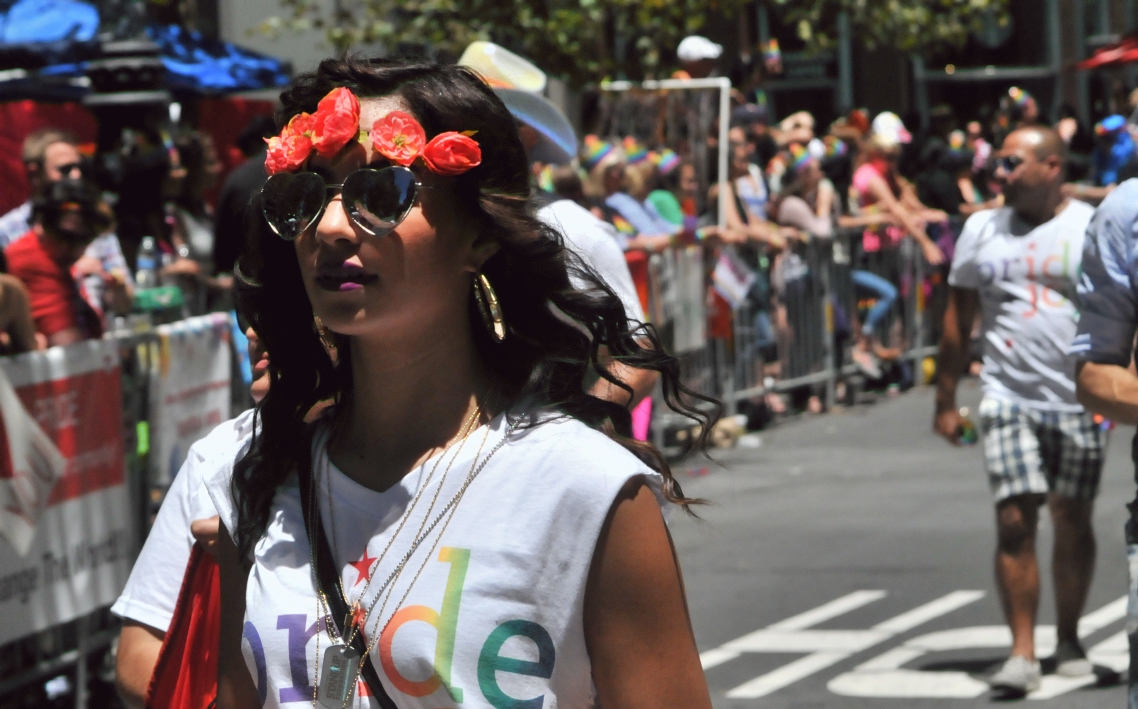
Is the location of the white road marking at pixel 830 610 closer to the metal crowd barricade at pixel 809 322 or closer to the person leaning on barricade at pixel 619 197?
the metal crowd barricade at pixel 809 322

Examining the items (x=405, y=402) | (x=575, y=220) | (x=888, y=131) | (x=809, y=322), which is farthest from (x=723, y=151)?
(x=405, y=402)

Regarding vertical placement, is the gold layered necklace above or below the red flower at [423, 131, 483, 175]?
below

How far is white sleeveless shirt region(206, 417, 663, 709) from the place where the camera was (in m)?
2.24

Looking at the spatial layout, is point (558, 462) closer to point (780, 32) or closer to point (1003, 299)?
point (1003, 299)

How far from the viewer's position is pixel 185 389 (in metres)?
7.43

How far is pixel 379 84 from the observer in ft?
8.01

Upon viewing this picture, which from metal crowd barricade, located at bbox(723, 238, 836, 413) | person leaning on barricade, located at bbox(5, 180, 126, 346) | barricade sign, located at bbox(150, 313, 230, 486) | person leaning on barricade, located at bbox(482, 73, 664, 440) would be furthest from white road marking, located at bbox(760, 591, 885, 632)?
metal crowd barricade, located at bbox(723, 238, 836, 413)

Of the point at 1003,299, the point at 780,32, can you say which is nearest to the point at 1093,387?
the point at 1003,299

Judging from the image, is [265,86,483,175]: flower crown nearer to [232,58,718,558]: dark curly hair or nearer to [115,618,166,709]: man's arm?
[232,58,718,558]: dark curly hair

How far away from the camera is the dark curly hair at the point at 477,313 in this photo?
2445 millimetres

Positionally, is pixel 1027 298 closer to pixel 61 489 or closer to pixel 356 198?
pixel 61 489

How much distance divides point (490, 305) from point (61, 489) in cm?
424

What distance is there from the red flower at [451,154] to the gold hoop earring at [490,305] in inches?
7.3

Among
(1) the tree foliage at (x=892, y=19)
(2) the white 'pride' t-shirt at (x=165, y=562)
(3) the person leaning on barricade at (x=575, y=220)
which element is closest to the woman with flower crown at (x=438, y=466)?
(2) the white 'pride' t-shirt at (x=165, y=562)
